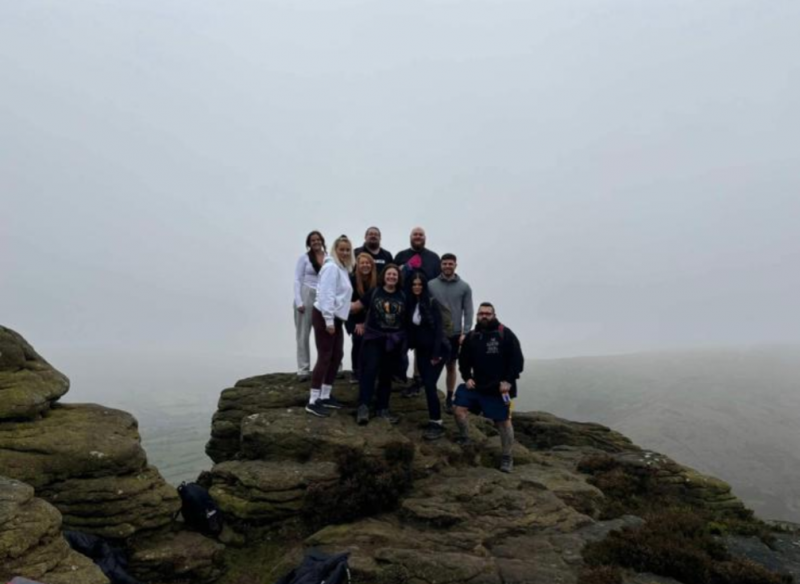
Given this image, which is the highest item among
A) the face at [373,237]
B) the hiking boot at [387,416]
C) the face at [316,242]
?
the face at [373,237]

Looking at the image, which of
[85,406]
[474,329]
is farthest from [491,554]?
[85,406]

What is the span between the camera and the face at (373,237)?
572 inches

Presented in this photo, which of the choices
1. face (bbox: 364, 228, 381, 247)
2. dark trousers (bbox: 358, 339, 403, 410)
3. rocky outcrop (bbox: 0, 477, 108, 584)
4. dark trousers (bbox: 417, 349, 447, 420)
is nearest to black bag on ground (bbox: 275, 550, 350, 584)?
rocky outcrop (bbox: 0, 477, 108, 584)

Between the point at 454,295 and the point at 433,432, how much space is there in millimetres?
4288

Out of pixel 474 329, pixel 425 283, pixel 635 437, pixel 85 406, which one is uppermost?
pixel 425 283

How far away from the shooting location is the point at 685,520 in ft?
34.5

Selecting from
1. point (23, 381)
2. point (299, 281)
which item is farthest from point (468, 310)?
point (23, 381)

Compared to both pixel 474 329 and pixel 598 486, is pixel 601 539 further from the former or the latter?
pixel 474 329

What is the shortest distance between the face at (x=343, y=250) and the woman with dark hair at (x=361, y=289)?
38cm

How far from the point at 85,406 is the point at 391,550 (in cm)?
924

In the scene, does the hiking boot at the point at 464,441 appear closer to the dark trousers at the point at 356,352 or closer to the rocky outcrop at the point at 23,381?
the dark trousers at the point at 356,352

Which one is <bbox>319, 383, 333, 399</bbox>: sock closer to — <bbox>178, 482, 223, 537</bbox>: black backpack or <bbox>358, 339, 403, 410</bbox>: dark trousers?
<bbox>358, 339, 403, 410</bbox>: dark trousers

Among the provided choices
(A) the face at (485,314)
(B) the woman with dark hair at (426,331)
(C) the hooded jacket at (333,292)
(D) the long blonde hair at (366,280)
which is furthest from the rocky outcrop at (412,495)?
(A) the face at (485,314)

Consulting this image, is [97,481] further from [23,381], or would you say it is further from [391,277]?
[391,277]
